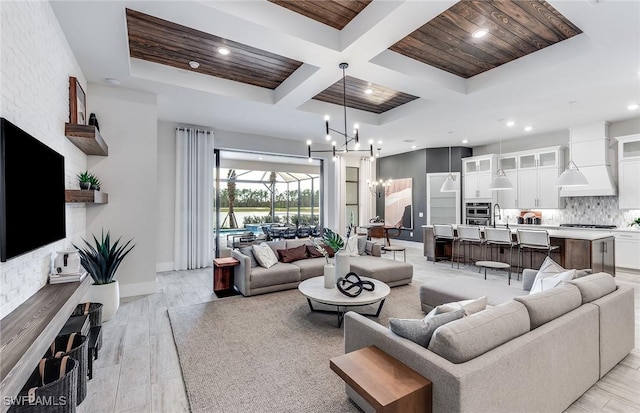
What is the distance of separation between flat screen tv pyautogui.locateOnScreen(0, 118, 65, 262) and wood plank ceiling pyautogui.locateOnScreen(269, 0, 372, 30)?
7.61 feet

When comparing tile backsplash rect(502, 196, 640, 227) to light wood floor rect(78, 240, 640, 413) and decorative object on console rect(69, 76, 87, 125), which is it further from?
decorative object on console rect(69, 76, 87, 125)

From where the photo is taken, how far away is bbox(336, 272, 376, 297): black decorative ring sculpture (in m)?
3.42

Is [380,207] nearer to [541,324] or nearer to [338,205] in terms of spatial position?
[338,205]

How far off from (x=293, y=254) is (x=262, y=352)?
93.9 inches

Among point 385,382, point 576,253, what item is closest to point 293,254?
point 385,382

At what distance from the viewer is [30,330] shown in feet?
5.76

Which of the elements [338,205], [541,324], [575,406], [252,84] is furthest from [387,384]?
[338,205]

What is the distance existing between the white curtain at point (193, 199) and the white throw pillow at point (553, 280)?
5919 millimetres

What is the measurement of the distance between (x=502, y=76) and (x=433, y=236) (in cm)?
403

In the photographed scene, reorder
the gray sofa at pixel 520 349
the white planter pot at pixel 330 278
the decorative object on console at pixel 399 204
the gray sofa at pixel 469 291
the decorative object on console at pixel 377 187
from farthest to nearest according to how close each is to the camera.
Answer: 1. the decorative object on console at pixel 377 187
2. the decorative object on console at pixel 399 204
3. the white planter pot at pixel 330 278
4. the gray sofa at pixel 469 291
5. the gray sofa at pixel 520 349

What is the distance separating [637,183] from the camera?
599 cm

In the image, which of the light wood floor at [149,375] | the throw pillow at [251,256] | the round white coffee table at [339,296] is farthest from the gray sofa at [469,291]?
the throw pillow at [251,256]

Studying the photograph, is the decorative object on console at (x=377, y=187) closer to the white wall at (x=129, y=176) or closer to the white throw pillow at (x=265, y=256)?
the white throw pillow at (x=265, y=256)

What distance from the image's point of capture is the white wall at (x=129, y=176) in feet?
14.2
